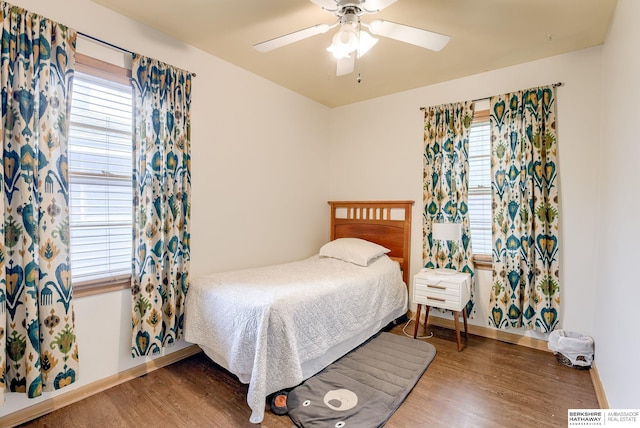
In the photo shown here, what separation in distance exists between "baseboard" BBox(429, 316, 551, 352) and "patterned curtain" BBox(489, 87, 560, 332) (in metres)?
0.18

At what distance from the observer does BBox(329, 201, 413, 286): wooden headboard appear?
141 inches

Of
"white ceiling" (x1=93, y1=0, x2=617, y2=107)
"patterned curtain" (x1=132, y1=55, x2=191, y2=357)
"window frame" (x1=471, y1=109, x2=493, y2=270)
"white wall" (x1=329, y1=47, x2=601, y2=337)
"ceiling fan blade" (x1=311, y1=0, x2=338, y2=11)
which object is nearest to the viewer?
"ceiling fan blade" (x1=311, y1=0, x2=338, y2=11)

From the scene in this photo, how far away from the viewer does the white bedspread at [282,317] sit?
1923 millimetres

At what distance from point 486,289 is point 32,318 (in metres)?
3.60

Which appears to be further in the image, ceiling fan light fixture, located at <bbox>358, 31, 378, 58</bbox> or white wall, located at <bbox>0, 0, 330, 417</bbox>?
white wall, located at <bbox>0, 0, 330, 417</bbox>

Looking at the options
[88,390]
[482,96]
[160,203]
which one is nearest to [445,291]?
[482,96]

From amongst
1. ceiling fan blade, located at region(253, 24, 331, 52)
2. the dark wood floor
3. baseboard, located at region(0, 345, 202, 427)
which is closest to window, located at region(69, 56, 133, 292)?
baseboard, located at region(0, 345, 202, 427)

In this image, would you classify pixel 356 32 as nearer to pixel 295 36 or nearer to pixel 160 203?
pixel 295 36

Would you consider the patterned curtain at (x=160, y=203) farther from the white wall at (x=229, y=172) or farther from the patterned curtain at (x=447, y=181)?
the patterned curtain at (x=447, y=181)

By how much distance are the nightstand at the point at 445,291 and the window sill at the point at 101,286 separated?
250 centimetres

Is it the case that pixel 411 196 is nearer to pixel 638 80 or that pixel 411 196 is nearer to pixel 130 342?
pixel 638 80

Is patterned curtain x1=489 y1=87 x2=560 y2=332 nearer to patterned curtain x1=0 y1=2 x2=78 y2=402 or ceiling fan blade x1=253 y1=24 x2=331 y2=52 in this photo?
ceiling fan blade x1=253 y1=24 x2=331 y2=52

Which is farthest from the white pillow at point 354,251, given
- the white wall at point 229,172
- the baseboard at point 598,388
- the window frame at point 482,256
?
the baseboard at point 598,388

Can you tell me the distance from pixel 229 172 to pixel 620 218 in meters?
2.96
